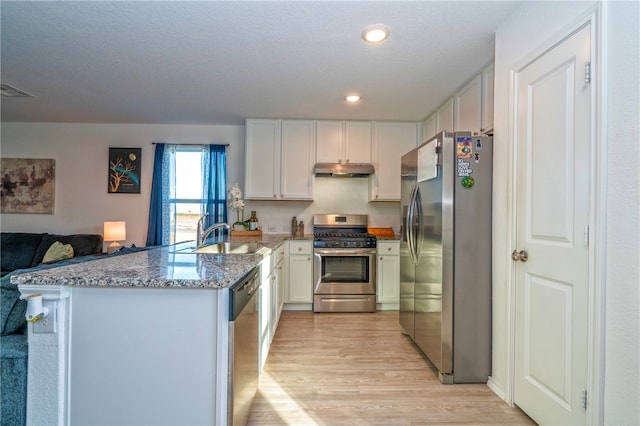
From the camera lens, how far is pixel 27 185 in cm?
411

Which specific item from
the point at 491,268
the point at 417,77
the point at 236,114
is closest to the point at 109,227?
the point at 236,114

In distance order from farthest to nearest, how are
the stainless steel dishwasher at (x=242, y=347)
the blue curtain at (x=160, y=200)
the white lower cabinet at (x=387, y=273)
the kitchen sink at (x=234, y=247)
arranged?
the blue curtain at (x=160, y=200) < the white lower cabinet at (x=387, y=273) < the kitchen sink at (x=234, y=247) < the stainless steel dishwasher at (x=242, y=347)

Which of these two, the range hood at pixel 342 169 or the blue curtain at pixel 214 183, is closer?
the range hood at pixel 342 169

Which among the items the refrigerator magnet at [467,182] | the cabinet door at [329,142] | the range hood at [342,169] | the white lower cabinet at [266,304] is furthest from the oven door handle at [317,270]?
the refrigerator magnet at [467,182]

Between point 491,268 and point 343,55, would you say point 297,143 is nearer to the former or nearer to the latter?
point 343,55

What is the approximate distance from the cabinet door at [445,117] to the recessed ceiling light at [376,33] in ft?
4.64

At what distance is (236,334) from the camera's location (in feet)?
4.27

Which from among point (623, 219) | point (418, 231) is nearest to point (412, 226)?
point (418, 231)

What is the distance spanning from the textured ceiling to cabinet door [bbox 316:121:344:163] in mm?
323

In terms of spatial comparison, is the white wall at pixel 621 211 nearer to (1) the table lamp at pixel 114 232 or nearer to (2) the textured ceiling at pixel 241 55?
(2) the textured ceiling at pixel 241 55

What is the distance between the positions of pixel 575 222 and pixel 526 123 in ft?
2.14

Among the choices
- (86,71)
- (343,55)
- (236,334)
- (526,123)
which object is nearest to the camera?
(236,334)

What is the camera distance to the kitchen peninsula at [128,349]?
47.8 inches

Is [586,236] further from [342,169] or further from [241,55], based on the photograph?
[342,169]
